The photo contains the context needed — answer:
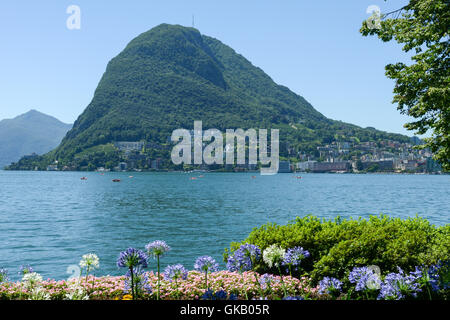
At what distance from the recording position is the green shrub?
27.2 ft

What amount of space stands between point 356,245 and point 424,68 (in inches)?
218

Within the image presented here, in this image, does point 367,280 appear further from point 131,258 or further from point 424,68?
point 424,68

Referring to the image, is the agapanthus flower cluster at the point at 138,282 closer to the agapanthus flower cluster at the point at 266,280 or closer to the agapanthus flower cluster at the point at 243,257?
the agapanthus flower cluster at the point at 243,257

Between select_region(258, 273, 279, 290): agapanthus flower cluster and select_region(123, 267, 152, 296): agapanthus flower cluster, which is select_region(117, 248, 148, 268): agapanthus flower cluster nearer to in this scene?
select_region(123, 267, 152, 296): agapanthus flower cluster

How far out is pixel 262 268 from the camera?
30.8ft

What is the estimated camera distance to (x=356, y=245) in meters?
8.37

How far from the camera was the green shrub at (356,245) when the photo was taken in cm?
830

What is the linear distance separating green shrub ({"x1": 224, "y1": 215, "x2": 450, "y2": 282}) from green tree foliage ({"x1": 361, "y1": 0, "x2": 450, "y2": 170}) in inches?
129

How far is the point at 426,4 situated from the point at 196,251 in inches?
657

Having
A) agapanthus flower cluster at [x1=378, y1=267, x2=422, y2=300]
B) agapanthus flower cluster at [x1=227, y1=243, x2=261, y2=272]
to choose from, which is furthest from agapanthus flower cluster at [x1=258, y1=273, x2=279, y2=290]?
agapanthus flower cluster at [x1=378, y1=267, x2=422, y2=300]

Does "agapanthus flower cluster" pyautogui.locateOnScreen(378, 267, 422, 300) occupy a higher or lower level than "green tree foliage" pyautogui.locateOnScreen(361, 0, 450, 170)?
lower

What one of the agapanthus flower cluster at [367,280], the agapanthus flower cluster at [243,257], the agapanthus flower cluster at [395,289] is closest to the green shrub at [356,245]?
the agapanthus flower cluster at [395,289]
